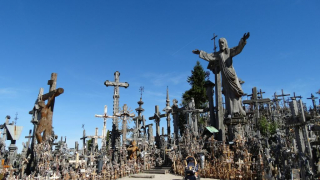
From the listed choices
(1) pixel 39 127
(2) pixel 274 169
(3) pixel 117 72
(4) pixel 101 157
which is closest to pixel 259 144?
(2) pixel 274 169

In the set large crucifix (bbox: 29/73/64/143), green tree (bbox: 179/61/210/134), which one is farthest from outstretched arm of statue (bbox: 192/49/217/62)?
green tree (bbox: 179/61/210/134)

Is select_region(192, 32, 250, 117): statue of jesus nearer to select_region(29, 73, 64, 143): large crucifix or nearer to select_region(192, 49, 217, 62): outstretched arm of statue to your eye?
select_region(192, 49, 217, 62): outstretched arm of statue

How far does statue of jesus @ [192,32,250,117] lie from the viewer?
15094 mm

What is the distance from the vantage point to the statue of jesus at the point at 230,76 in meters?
15.1

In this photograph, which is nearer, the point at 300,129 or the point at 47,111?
the point at 300,129

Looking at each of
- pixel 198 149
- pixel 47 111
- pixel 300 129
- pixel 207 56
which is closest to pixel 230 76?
pixel 207 56

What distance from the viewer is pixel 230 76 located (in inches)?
609

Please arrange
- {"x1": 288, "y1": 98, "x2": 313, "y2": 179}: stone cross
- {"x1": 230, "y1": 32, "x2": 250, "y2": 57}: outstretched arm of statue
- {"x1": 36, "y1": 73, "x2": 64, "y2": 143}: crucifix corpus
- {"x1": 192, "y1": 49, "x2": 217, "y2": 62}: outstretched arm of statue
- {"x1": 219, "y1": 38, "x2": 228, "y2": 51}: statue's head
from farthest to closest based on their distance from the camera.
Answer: {"x1": 192, "y1": 49, "x2": 217, "y2": 62}: outstretched arm of statue < {"x1": 219, "y1": 38, "x2": 228, "y2": 51}: statue's head < {"x1": 230, "y1": 32, "x2": 250, "y2": 57}: outstretched arm of statue < {"x1": 36, "y1": 73, "x2": 64, "y2": 143}: crucifix corpus < {"x1": 288, "y1": 98, "x2": 313, "y2": 179}: stone cross

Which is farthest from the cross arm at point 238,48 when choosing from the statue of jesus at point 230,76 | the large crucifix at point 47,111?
the large crucifix at point 47,111

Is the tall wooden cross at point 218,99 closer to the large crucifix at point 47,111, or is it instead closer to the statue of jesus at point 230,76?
the statue of jesus at point 230,76

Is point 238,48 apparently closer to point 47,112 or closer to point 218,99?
point 218,99

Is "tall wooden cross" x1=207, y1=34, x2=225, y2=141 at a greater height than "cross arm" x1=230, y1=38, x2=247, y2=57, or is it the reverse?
"cross arm" x1=230, y1=38, x2=247, y2=57

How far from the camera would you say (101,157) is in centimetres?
1253

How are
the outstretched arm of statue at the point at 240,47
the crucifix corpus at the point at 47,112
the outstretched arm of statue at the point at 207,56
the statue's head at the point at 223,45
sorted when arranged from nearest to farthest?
the crucifix corpus at the point at 47,112, the outstretched arm of statue at the point at 240,47, the statue's head at the point at 223,45, the outstretched arm of statue at the point at 207,56
